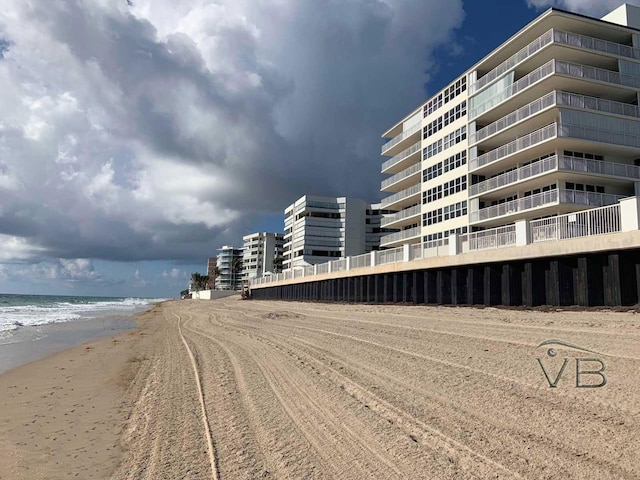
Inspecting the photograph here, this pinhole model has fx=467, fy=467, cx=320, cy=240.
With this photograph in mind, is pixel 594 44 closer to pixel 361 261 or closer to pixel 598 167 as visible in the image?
pixel 598 167

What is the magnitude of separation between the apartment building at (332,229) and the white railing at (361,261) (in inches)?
2127

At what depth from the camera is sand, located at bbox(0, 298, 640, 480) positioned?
5.16 m

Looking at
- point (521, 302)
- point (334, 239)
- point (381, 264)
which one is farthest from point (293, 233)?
point (521, 302)

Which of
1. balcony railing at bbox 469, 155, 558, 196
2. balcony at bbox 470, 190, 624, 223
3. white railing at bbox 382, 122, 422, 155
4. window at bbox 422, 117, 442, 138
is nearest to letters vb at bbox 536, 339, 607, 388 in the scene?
balcony at bbox 470, 190, 624, 223

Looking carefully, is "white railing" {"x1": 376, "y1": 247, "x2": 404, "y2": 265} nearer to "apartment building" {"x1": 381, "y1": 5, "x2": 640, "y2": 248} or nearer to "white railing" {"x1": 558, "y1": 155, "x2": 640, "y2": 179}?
"apartment building" {"x1": 381, "y1": 5, "x2": 640, "y2": 248}

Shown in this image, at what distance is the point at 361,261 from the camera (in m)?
35.5

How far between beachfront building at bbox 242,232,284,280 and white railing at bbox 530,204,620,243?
12193cm

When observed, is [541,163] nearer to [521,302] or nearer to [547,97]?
[547,97]

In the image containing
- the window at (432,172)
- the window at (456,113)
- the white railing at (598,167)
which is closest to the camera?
the white railing at (598,167)

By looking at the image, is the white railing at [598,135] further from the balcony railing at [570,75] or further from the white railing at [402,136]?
the white railing at [402,136]

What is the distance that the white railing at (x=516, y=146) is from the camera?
32.4 meters

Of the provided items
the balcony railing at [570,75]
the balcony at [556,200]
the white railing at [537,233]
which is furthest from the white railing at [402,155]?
the white railing at [537,233]

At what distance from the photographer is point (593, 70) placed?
3322 centimetres

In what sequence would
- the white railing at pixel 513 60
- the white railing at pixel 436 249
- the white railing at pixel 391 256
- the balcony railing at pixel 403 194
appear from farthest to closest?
Result: the balcony railing at pixel 403 194 < the white railing at pixel 513 60 < the white railing at pixel 391 256 < the white railing at pixel 436 249
